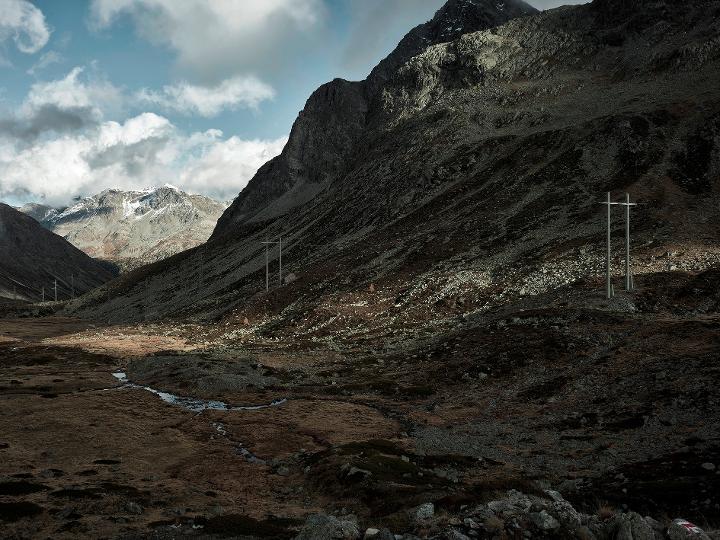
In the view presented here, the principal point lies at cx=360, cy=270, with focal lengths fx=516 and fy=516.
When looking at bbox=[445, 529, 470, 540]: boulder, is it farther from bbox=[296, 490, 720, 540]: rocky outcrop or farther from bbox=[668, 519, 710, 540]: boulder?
bbox=[668, 519, 710, 540]: boulder

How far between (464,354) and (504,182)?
70288 mm

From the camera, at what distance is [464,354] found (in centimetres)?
5328

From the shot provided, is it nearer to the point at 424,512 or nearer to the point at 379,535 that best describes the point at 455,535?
the point at 379,535

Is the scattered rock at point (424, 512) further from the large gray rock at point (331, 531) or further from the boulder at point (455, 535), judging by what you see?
the boulder at point (455, 535)

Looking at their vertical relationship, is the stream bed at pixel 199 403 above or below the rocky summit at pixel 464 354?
below

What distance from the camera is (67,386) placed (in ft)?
208

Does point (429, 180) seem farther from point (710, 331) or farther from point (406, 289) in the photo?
point (710, 331)

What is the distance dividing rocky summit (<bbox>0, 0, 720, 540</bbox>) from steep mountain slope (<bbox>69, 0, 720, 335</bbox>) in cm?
70

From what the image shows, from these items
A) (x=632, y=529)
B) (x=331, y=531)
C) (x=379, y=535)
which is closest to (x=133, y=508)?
(x=331, y=531)

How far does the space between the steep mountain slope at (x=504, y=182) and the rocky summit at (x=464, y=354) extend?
2.29ft

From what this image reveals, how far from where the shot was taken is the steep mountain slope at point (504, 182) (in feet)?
259

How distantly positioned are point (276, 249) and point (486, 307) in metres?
100.0

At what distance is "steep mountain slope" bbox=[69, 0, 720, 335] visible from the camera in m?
78.8

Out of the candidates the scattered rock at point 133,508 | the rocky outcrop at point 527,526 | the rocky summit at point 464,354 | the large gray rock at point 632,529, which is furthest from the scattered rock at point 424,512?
the scattered rock at point 133,508
